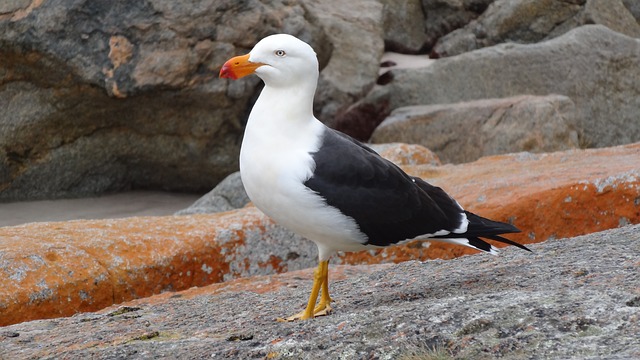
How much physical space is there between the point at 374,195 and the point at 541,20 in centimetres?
928

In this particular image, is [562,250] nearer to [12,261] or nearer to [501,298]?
[501,298]

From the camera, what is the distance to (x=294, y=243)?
6.02m

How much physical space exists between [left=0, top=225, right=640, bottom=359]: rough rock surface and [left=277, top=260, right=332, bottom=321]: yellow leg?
6cm

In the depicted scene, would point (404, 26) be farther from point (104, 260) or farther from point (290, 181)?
point (290, 181)

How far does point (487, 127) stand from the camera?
9.48 m

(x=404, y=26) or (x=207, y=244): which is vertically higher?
(x=404, y=26)

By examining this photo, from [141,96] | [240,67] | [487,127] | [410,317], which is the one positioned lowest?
[487,127]

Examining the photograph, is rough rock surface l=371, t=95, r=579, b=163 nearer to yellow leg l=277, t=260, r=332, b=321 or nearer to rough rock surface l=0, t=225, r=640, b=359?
rough rock surface l=0, t=225, r=640, b=359

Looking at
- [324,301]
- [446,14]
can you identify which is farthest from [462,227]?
[446,14]

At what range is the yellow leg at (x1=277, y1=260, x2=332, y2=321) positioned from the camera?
4297 millimetres

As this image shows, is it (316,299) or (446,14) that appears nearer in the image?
(316,299)

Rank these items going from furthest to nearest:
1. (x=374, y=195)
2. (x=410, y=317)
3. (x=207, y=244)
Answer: (x=207, y=244) → (x=374, y=195) → (x=410, y=317)

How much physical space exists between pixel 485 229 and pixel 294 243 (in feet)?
6.01

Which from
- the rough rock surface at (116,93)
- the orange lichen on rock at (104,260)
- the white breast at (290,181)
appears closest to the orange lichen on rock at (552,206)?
the orange lichen on rock at (104,260)
